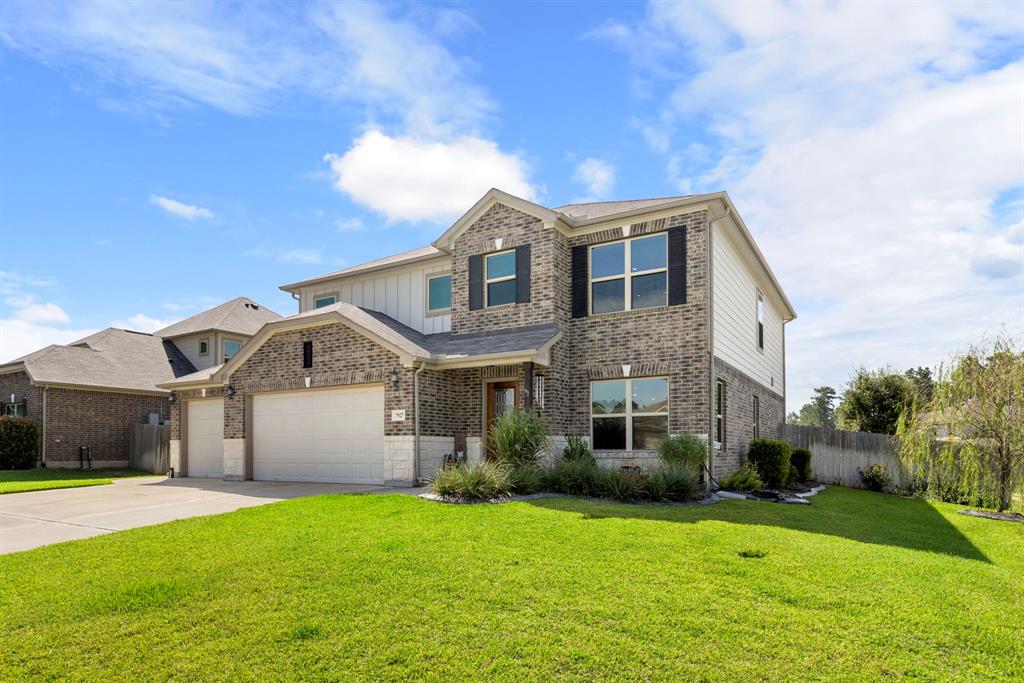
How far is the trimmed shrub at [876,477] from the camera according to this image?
16.9 metres

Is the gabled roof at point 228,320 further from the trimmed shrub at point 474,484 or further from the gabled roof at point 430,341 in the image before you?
the trimmed shrub at point 474,484

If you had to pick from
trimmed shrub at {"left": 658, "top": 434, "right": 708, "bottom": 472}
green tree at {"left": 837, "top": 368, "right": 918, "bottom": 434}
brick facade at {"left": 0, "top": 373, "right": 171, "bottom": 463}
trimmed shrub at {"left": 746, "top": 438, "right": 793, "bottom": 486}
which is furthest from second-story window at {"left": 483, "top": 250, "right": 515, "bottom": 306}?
green tree at {"left": 837, "top": 368, "right": 918, "bottom": 434}

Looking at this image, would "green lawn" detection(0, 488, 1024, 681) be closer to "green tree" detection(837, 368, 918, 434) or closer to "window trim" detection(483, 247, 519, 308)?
"window trim" detection(483, 247, 519, 308)

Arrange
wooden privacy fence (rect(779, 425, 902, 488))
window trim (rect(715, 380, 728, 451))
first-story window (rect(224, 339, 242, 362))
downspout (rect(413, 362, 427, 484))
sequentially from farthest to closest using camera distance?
first-story window (rect(224, 339, 242, 362)), wooden privacy fence (rect(779, 425, 902, 488)), window trim (rect(715, 380, 728, 451)), downspout (rect(413, 362, 427, 484))

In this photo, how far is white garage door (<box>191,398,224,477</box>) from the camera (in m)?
17.2

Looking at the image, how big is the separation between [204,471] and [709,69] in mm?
15961

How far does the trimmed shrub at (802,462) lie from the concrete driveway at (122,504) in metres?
10.8

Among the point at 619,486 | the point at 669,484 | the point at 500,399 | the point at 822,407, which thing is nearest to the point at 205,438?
the point at 500,399

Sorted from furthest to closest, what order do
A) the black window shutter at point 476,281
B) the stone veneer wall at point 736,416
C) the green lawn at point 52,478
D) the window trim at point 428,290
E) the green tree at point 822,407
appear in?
the green tree at point 822,407 → the window trim at point 428,290 → the black window shutter at point 476,281 → the green lawn at point 52,478 → the stone veneer wall at point 736,416

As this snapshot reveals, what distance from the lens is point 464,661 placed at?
451cm

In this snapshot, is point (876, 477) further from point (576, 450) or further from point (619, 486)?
point (619, 486)

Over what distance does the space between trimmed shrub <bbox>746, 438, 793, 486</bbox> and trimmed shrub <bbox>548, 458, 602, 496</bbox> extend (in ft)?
17.5

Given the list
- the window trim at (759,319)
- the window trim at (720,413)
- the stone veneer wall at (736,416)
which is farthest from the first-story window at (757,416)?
the window trim at (720,413)

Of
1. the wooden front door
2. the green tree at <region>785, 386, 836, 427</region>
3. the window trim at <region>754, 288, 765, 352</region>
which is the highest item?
the window trim at <region>754, 288, 765, 352</region>
